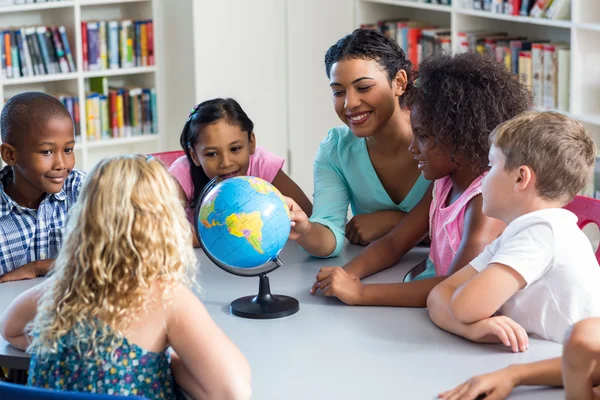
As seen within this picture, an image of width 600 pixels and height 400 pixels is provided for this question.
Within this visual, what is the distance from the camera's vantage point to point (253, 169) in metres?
2.87

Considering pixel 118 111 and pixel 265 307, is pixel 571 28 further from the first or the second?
pixel 118 111

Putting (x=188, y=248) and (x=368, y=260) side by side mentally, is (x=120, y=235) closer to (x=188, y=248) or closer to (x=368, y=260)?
(x=188, y=248)

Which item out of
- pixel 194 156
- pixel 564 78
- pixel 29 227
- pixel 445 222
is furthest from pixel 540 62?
pixel 29 227

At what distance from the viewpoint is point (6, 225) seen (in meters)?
2.41

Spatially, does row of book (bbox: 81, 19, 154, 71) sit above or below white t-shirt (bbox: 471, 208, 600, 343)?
above

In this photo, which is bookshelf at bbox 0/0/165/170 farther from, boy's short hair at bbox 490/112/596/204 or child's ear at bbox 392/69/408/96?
boy's short hair at bbox 490/112/596/204

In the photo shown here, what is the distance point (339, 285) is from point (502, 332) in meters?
0.44

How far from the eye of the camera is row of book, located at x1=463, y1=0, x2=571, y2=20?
3812mm

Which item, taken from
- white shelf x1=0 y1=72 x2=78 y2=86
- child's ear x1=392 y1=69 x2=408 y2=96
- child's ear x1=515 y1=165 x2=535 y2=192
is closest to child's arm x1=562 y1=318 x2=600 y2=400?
child's ear x1=515 y1=165 x2=535 y2=192

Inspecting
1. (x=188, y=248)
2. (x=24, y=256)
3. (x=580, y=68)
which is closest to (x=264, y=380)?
(x=188, y=248)

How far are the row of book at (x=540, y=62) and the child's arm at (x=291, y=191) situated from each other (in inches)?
55.6

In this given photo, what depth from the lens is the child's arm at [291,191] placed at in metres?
2.74

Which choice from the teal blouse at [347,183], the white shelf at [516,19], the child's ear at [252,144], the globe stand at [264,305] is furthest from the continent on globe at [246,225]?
the white shelf at [516,19]

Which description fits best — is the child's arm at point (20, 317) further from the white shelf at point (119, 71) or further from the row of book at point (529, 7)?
the white shelf at point (119, 71)
